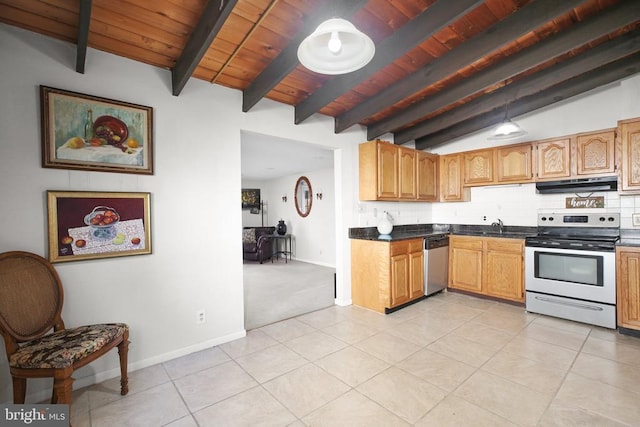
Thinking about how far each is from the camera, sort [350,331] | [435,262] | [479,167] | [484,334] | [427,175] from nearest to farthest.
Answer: [484,334] → [350,331] → [435,262] → [479,167] → [427,175]

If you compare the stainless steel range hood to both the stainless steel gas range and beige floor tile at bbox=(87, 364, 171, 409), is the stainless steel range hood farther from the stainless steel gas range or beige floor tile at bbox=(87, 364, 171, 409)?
beige floor tile at bbox=(87, 364, 171, 409)

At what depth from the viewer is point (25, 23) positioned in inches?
73.5

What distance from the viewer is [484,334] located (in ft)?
9.59

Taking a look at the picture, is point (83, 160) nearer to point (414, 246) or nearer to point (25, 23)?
point (25, 23)

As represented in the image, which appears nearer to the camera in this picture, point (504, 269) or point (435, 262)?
point (504, 269)

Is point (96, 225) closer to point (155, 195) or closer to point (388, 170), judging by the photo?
point (155, 195)

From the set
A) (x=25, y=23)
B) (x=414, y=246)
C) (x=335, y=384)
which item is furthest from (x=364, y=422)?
(x=25, y=23)

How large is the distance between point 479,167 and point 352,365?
3.41 metres

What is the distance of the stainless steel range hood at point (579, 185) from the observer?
10.7ft

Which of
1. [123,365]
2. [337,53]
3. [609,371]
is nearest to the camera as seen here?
[337,53]

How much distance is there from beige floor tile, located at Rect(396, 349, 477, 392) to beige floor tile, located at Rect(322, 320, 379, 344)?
56 centimetres

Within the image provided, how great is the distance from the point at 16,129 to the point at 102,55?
0.79m

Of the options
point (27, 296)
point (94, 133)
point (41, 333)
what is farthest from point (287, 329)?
point (94, 133)

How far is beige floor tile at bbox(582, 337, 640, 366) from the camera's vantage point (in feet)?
7.89
